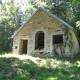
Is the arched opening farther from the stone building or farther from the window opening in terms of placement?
the window opening

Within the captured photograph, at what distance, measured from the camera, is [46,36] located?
15.4 metres

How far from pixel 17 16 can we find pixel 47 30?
14.2 m

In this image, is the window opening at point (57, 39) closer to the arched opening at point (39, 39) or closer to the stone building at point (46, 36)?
the stone building at point (46, 36)

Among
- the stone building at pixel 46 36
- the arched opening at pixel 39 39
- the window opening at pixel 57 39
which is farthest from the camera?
the arched opening at pixel 39 39

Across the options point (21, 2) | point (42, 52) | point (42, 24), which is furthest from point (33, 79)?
point (21, 2)

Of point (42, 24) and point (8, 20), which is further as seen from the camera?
point (8, 20)

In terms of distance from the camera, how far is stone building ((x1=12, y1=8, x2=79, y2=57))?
14.6m

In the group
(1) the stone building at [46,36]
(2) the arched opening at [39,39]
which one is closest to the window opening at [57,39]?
(1) the stone building at [46,36]

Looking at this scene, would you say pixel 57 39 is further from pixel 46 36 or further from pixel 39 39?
pixel 39 39

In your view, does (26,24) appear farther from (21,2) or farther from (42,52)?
(21,2)

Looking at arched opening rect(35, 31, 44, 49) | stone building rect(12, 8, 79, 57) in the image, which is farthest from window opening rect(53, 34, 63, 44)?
arched opening rect(35, 31, 44, 49)

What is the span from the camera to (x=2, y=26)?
26.6m

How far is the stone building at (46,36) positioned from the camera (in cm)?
1460

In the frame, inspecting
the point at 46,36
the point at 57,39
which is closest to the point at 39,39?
the point at 46,36
